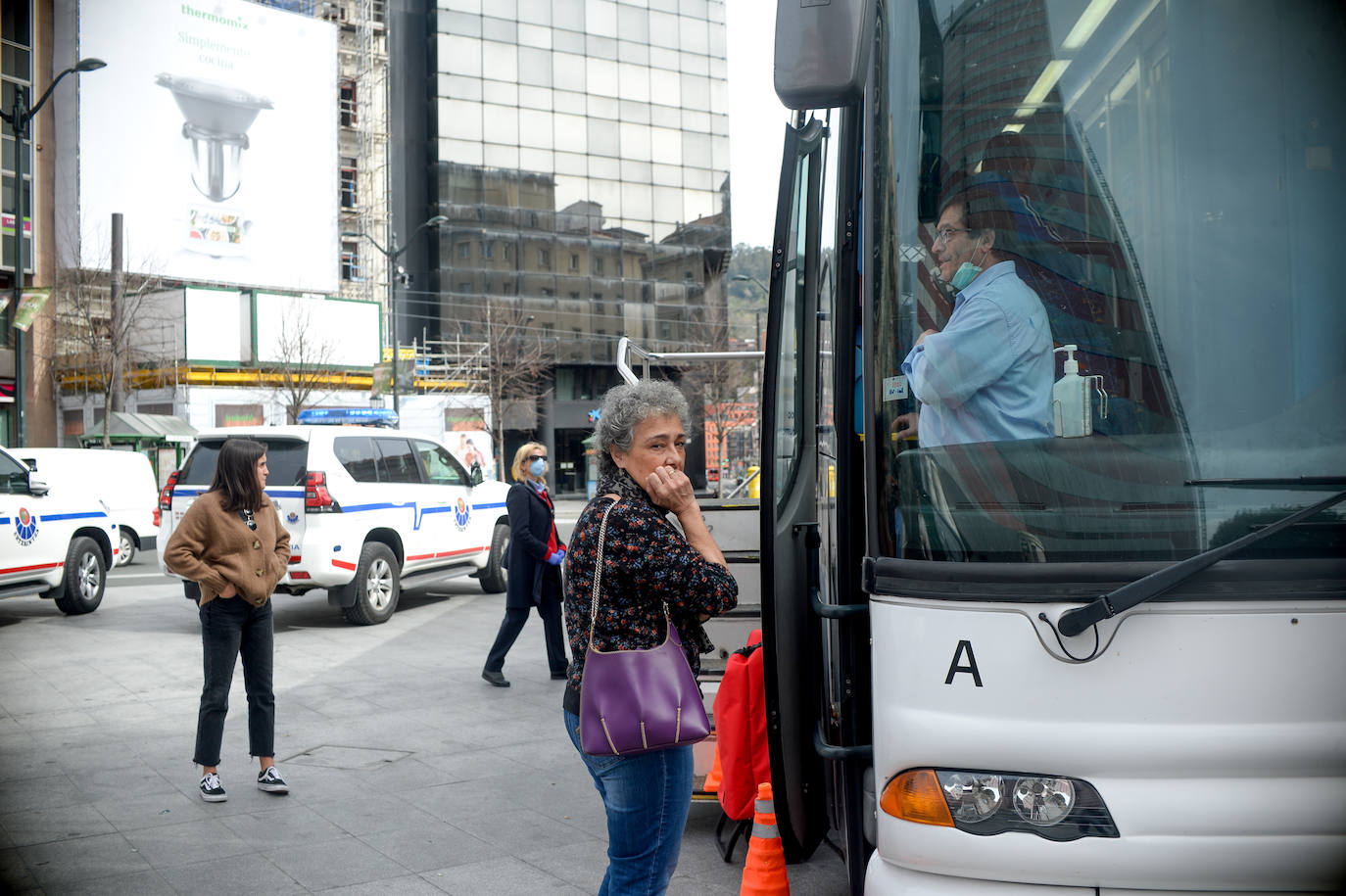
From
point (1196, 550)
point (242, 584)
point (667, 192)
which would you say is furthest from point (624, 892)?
point (667, 192)

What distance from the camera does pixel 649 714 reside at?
3.01 metres

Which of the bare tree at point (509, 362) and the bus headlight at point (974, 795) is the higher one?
the bare tree at point (509, 362)

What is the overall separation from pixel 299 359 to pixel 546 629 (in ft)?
112

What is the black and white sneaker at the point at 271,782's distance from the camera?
613cm

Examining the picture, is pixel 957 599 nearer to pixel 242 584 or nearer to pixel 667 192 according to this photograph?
pixel 242 584

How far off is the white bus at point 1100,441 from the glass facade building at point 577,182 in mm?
51143

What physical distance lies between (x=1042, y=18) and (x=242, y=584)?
4.61m

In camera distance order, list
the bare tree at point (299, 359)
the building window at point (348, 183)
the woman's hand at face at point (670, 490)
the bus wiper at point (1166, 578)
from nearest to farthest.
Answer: the bus wiper at point (1166, 578), the woman's hand at face at point (670, 490), the bare tree at point (299, 359), the building window at point (348, 183)

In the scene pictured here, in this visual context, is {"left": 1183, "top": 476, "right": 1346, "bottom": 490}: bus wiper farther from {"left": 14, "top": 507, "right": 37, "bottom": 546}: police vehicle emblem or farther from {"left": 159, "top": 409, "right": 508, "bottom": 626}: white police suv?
{"left": 14, "top": 507, "right": 37, "bottom": 546}: police vehicle emblem

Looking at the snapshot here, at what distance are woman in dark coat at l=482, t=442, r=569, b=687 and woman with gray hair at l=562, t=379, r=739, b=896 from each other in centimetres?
564

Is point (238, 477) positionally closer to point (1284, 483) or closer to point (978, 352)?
point (978, 352)

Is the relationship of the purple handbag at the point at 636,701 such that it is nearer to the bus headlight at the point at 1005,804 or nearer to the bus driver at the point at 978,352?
the bus headlight at the point at 1005,804

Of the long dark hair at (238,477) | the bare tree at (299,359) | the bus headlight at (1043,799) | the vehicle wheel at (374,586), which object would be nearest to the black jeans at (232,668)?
the long dark hair at (238,477)

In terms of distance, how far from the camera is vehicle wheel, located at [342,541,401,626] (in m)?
12.1
